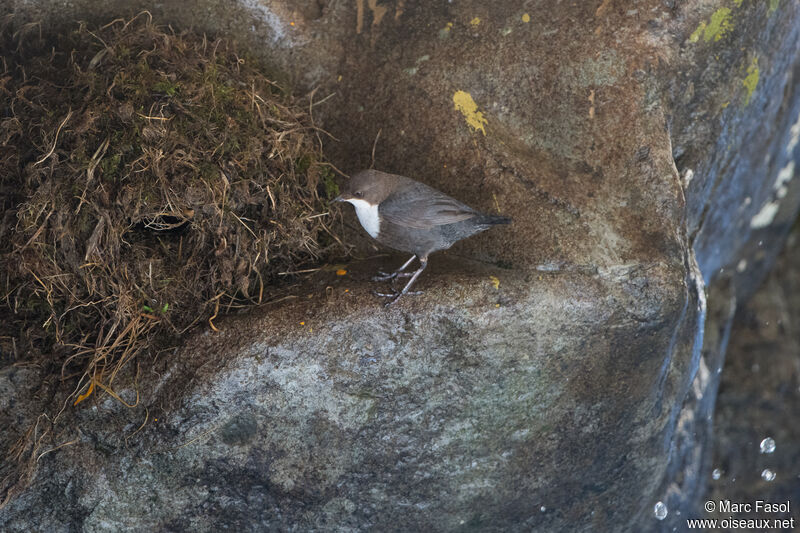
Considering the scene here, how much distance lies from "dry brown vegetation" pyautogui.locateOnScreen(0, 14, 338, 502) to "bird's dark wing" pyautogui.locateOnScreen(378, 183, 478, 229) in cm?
50

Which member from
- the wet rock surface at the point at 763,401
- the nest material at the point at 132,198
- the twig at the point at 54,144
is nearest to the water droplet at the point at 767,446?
the wet rock surface at the point at 763,401

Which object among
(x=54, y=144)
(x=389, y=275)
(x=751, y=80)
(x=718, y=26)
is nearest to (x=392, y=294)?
(x=389, y=275)

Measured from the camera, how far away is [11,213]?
124 inches

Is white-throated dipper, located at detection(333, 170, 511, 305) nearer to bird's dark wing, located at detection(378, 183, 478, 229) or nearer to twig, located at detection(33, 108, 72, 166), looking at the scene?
bird's dark wing, located at detection(378, 183, 478, 229)

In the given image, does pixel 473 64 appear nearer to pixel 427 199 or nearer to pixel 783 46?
pixel 427 199

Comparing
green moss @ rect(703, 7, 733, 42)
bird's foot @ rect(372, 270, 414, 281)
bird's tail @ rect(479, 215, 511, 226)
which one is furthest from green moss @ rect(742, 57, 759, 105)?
bird's foot @ rect(372, 270, 414, 281)

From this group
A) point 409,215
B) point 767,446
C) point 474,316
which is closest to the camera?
point 474,316

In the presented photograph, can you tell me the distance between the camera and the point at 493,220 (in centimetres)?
306

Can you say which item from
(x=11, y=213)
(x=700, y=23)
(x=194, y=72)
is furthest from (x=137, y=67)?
(x=700, y=23)

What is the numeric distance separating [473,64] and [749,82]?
160cm

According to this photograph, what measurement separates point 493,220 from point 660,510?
2308 millimetres

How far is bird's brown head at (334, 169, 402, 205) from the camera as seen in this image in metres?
3.23

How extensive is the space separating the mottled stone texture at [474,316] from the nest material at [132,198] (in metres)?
0.23

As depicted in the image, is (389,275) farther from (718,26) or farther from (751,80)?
(751,80)
